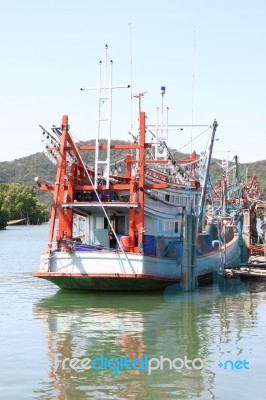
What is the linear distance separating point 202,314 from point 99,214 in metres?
7.74

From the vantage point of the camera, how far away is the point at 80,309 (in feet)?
80.7

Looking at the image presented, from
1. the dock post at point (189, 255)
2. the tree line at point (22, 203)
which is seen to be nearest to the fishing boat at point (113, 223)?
the dock post at point (189, 255)

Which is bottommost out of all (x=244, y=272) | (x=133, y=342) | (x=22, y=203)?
(x=133, y=342)

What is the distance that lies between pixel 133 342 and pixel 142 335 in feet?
3.48

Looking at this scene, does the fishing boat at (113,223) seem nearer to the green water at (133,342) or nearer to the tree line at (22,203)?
the green water at (133,342)

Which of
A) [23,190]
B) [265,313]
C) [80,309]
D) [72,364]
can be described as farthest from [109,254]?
[23,190]

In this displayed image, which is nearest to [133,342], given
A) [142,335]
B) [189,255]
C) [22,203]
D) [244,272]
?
[142,335]

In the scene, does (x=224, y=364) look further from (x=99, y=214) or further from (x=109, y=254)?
(x=99, y=214)

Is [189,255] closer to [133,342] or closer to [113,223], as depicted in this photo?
[113,223]

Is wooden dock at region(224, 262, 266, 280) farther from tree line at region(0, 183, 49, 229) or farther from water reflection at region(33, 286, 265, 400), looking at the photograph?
tree line at region(0, 183, 49, 229)

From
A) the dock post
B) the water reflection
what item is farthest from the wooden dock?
the dock post

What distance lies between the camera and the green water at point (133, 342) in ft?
46.6

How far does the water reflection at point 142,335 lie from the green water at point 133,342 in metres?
0.02

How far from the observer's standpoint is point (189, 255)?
28062mm
